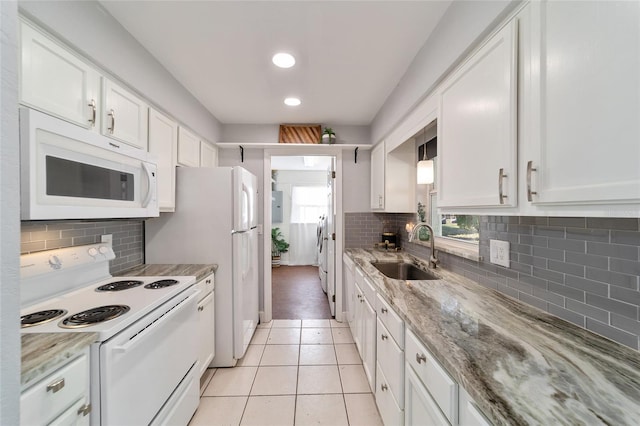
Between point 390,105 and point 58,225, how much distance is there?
2525mm

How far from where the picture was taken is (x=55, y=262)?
1.33 meters

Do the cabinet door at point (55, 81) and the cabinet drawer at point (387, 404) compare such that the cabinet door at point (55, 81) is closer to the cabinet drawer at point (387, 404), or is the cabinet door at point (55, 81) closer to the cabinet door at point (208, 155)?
the cabinet door at point (208, 155)

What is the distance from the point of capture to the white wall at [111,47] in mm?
1132

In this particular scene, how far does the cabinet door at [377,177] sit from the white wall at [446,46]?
55cm

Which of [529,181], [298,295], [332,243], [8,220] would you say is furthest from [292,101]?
[298,295]

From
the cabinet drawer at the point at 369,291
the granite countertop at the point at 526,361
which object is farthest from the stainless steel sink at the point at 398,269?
the granite countertop at the point at 526,361

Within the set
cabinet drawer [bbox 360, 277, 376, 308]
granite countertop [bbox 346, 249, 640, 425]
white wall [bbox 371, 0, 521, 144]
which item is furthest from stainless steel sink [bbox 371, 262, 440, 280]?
white wall [bbox 371, 0, 521, 144]

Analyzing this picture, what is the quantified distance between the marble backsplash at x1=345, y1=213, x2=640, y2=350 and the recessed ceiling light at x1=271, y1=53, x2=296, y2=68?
1637 millimetres

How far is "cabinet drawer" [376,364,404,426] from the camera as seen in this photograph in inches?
49.2

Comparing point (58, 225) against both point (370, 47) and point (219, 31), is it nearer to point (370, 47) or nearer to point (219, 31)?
point (219, 31)

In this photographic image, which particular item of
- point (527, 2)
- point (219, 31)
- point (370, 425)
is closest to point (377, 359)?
point (370, 425)

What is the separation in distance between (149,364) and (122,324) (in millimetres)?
318

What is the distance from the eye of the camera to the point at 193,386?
1671mm

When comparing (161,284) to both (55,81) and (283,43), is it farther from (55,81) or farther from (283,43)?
(283,43)
